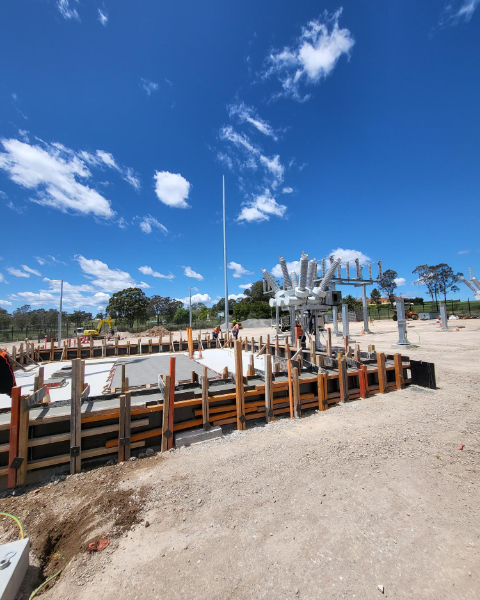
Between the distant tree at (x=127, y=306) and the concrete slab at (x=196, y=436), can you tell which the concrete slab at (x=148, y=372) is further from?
the distant tree at (x=127, y=306)

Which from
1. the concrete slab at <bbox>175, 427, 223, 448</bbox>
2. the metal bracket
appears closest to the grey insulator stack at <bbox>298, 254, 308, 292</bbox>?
the concrete slab at <bbox>175, 427, 223, 448</bbox>

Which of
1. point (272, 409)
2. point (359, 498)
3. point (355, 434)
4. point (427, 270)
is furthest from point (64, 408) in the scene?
point (427, 270)

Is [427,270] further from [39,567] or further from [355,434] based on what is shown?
[39,567]

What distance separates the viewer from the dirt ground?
2613mm

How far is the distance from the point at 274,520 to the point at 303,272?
9142 mm

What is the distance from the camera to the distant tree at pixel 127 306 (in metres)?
54.7

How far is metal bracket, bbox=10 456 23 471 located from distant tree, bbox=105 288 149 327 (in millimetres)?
53619

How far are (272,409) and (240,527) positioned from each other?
11.7ft

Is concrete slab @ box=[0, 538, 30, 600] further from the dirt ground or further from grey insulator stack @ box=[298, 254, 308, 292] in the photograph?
grey insulator stack @ box=[298, 254, 308, 292]

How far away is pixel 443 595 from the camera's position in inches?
94.2

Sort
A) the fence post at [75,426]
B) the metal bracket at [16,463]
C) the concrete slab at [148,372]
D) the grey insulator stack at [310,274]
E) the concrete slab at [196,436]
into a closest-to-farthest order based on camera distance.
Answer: the metal bracket at [16,463] < the fence post at [75,426] < the concrete slab at [196,436] < the concrete slab at [148,372] < the grey insulator stack at [310,274]

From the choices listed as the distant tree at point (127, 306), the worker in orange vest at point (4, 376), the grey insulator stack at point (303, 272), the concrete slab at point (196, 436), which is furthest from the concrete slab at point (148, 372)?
the distant tree at point (127, 306)

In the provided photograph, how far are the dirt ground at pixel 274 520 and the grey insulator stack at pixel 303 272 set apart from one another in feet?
21.5

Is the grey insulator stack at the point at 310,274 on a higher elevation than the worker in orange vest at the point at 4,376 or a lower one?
higher
